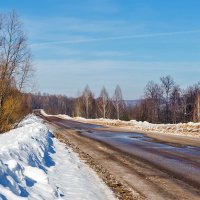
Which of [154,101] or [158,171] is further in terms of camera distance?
[154,101]

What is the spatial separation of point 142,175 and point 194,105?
80.7 m

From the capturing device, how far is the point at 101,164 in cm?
1446

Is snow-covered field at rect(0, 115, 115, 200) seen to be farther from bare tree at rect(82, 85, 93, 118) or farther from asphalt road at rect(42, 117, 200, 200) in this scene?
bare tree at rect(82, 85, 93, 118)

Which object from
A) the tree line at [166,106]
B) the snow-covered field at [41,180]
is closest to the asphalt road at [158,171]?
the snow-covered field at [41,180]

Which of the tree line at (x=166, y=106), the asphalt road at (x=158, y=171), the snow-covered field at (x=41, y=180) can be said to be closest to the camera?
the snow-covered field at (x=41, y=180)

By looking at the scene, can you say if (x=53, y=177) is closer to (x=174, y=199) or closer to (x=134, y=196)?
(x=134, y=196)

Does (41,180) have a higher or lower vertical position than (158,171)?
higher

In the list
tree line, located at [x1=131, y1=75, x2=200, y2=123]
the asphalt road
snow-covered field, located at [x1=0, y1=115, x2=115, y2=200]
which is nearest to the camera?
snow-covered field, located at [x1=0, y1=115, x2=115, y2=200]

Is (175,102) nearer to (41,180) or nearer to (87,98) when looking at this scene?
(87,98)

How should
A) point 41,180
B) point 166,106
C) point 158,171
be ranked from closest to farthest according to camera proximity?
1. point 41,180
2. point 158,171
3. point 166,106

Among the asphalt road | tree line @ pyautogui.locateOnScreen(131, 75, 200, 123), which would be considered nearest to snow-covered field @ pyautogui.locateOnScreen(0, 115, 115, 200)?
the asphalt road

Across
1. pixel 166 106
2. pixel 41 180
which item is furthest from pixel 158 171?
pixel 166 106

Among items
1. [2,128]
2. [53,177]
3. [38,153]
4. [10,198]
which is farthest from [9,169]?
[2,128]

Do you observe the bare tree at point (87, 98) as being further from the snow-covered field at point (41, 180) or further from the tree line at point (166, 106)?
the snow-covered field at point (41, 180)
